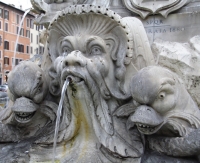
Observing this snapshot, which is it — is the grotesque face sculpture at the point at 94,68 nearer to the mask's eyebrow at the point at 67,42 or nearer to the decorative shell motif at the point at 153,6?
the mask's eyebrow at the point at 67,42

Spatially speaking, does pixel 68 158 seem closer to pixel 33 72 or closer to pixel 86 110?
pixel 86 110

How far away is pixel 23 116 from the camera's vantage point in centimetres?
281

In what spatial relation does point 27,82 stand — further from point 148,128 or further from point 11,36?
point 11,36

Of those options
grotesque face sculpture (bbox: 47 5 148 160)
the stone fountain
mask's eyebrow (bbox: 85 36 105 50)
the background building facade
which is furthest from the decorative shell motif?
the background building facade

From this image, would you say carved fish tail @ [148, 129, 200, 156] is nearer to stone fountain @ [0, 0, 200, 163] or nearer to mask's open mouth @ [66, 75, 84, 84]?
stone fountain @ [0, 0, 200, 163]

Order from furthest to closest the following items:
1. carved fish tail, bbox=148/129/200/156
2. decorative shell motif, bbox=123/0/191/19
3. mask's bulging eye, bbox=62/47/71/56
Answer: decorative shell motif, bbox=123/0/191/19, mask's bulging eye, bbox=62/47/71/56, carved fish tail, bbox=148/129/200/156

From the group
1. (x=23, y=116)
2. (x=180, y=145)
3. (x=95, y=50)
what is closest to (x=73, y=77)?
(x=95, y=50)

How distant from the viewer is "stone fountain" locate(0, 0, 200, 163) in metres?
2.40

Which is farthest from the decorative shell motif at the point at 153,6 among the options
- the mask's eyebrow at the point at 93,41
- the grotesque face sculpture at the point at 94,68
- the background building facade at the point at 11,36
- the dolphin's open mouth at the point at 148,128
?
the background building facade at the point at 11,36

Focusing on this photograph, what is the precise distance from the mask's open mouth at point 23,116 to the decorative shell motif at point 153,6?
6.30 feet

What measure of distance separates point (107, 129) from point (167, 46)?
141 cm

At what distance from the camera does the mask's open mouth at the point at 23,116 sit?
2775 millimetres

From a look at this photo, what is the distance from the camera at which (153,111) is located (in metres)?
2.34

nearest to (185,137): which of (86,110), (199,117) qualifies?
(199,117)
